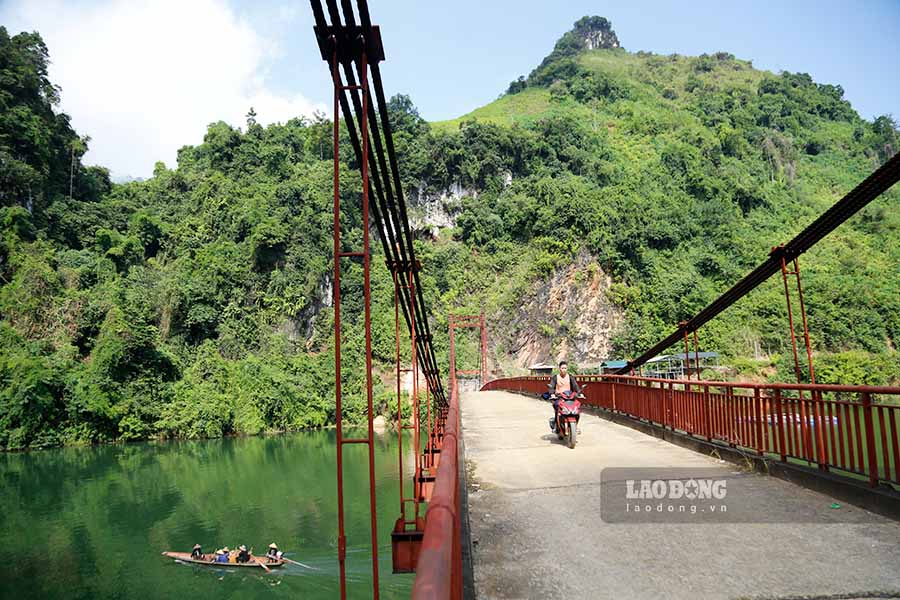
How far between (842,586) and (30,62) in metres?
64.3

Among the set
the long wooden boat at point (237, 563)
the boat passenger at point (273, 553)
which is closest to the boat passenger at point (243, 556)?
the long wooden boat at point (237, 563)

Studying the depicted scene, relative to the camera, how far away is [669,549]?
11.6 ft

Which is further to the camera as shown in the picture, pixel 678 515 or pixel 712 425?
pixel 712 425

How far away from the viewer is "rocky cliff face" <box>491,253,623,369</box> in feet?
138

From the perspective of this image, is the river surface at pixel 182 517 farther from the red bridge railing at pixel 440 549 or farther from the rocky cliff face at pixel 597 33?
the rocky cliff face at pixel 597 33

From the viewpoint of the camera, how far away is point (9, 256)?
43.0 meters

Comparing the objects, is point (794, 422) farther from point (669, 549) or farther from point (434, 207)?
point (434, 207)

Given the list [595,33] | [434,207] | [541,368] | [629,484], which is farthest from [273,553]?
[595,33]

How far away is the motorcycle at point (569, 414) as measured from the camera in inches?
307

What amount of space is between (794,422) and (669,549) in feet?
8.62

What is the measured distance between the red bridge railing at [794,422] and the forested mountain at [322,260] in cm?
3099

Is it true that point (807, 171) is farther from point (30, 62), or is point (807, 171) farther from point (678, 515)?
point (30, 62)

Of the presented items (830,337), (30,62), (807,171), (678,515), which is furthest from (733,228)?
(30,62)

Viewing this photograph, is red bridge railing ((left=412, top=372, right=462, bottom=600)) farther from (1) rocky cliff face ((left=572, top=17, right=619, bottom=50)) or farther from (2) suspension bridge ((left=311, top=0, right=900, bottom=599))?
(1) rocky cliff face ((left=572, top=17, right=619, bottom=50))
